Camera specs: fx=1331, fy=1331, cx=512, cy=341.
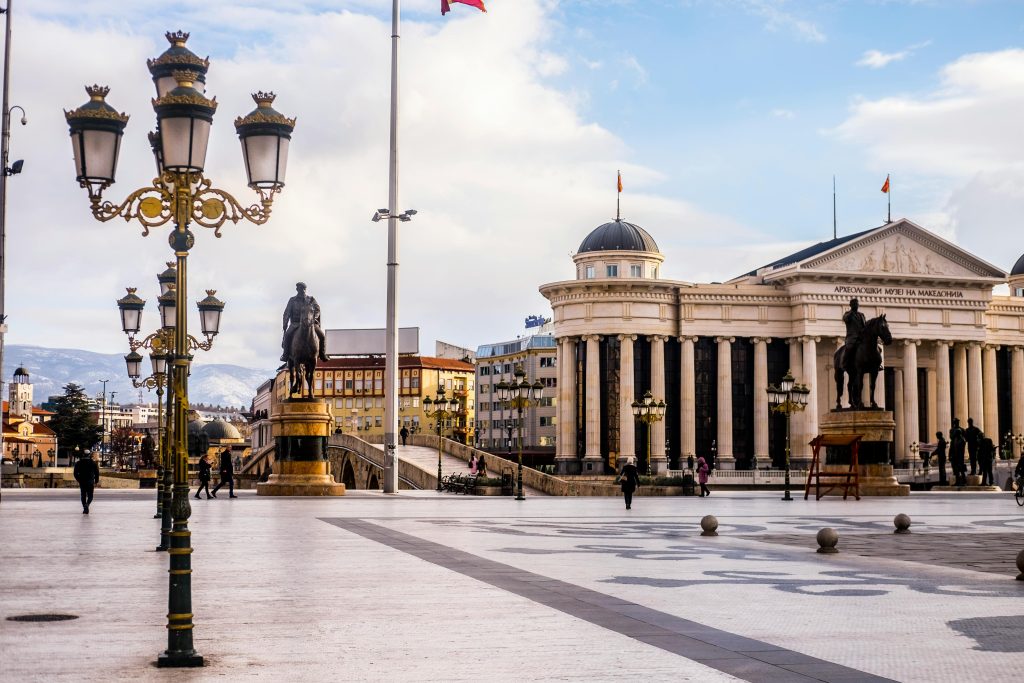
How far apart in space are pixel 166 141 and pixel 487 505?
100ft

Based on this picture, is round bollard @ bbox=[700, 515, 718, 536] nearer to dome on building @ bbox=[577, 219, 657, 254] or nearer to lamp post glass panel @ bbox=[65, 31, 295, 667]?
lamp post glass panel @ bbox=[65, 31, 295, 667]

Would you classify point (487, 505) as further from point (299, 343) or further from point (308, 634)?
point (308, 634)

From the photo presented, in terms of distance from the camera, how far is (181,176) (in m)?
Result: 10.9

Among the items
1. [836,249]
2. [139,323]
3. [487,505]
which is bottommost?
[487,505]

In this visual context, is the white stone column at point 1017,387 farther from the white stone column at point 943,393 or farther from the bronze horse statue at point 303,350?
the bronze horse statue at point 303,350

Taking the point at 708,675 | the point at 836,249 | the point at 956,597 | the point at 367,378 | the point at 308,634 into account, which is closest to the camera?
the point at 708,675

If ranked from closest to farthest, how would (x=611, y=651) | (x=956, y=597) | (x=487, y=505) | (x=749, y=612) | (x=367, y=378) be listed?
(x=611, y=651), (x=749, y=612), (x=956, y=597), (x=487, y=505), (x=367, y=378)

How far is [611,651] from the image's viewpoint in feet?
33.5

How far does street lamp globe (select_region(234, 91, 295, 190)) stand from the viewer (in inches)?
460

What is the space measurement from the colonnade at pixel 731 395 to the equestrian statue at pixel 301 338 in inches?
1887

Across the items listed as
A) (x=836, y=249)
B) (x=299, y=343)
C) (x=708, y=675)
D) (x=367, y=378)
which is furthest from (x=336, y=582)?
(x=367, y=378)

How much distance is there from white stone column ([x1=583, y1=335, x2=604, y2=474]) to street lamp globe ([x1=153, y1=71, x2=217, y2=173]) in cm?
8068

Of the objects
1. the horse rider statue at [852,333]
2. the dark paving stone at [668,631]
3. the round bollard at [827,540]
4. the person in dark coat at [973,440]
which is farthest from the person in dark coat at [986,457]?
the dark paving stone at [668,631]

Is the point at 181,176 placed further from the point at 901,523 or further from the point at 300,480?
the point at 300,480
